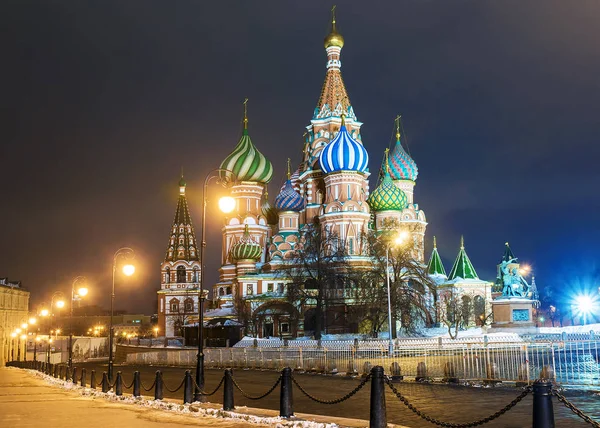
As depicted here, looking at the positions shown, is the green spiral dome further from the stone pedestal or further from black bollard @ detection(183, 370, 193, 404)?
black bollard @ detection(183, 370, 193, 404)

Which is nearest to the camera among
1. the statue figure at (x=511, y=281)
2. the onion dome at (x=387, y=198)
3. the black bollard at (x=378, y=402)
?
the black bollard at (x=378, y=402)

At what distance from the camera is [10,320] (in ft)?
228

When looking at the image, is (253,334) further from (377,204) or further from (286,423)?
(286,423)

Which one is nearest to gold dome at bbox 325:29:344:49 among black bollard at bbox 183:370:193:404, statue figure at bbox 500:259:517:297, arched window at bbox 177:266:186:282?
statue figure at bbox 500:259:517:297

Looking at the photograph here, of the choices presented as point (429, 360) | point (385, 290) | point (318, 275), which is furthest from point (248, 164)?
point (429, 360)

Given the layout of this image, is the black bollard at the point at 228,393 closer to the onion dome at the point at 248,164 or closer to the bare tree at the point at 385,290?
the bare tree at the point at 385,290

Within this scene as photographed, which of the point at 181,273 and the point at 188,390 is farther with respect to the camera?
the point at 181,273

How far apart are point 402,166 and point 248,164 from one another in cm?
1526

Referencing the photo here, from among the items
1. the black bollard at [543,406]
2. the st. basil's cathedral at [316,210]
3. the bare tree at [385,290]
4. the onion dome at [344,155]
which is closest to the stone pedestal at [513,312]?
the bare tree at [385,290]

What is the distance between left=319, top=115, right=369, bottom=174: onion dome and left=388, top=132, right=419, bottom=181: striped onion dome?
11.2m

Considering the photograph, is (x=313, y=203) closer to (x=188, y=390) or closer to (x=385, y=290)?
(x=385, y=290)

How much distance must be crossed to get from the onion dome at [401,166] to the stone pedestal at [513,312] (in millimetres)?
24141

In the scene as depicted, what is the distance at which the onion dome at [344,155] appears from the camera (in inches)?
2334

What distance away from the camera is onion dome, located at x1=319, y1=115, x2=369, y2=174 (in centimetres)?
5928
